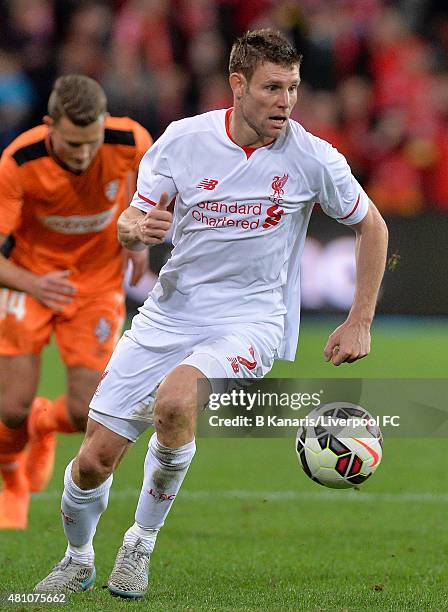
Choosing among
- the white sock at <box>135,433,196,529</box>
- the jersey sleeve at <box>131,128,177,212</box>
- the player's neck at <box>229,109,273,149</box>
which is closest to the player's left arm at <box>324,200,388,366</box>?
the player's neck at <box>229,109,273,149</box>

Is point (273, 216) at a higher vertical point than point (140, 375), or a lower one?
higher

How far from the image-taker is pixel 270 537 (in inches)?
249

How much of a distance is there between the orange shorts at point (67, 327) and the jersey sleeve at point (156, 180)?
202 centimetres

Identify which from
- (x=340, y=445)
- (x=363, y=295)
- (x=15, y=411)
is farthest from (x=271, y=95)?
(x=15, y=411)

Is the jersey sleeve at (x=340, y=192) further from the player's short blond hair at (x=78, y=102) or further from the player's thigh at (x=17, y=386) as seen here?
the player's thigh at (x=17, y=386)

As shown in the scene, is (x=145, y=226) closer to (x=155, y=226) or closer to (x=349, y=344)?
(x=155, y=226)

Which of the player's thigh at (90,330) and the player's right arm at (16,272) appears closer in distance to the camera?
the player's right arm at (16,272)

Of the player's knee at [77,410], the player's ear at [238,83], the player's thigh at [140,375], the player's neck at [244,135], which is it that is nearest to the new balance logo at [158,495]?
the player's thigh at [140,375]

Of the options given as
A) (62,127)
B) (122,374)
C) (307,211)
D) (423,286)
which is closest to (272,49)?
(307,211)

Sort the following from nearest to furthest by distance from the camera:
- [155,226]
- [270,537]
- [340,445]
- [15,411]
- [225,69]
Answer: [155,226]
[340,445]
[270,537]
[15,411]
[225,69]

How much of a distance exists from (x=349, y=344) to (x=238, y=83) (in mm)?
1126

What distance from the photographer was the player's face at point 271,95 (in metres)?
4.84

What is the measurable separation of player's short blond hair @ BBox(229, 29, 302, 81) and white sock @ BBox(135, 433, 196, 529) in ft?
4.90

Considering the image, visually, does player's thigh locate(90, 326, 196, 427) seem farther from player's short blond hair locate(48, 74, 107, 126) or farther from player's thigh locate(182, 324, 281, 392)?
player's short blond hair locate(48, 74, 107, 126)
